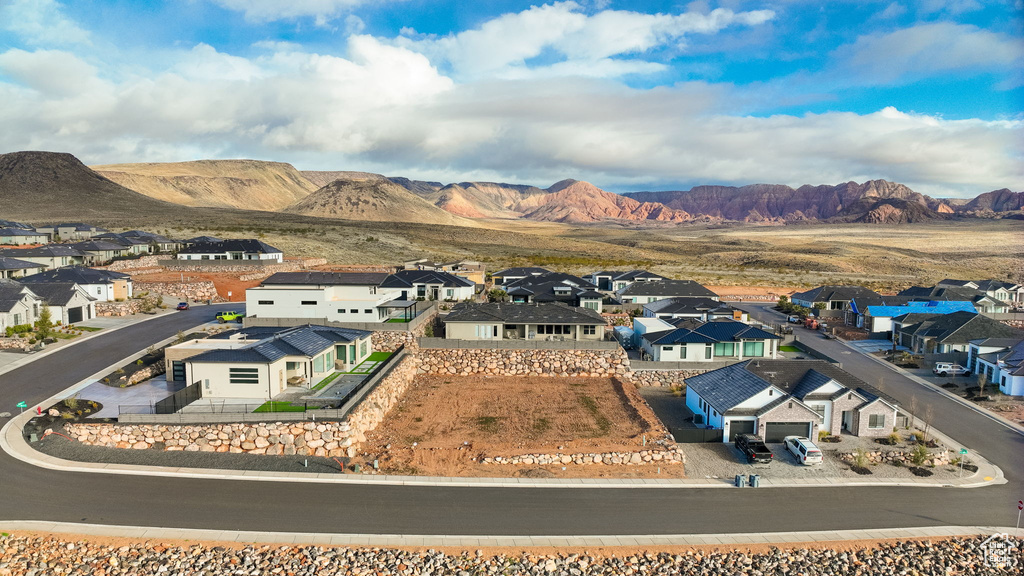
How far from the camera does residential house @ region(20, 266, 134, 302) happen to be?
54.6 meters

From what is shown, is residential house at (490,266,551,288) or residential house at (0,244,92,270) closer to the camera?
residential house at (0,244,92,270)

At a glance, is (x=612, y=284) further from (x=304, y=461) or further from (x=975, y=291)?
(x=304, y=461)

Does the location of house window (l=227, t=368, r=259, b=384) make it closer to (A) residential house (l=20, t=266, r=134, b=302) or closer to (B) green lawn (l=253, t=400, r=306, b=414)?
(B) green lawn (l=253, t=400, r=306, b=414)

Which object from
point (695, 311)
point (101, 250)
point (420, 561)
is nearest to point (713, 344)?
point (695, 311)

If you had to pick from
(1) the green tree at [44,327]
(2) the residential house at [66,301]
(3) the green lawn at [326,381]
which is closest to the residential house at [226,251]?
(2) the residential house at [66,301]

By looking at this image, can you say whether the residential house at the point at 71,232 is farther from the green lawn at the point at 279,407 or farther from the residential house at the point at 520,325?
the green lawn at the point at 279,407

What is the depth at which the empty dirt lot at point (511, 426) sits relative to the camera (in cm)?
2514

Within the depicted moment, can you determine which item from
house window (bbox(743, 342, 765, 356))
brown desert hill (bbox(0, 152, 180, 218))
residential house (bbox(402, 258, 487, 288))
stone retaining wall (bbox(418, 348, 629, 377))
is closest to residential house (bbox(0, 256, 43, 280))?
residential house (bbox(402, 258, 487, 288))

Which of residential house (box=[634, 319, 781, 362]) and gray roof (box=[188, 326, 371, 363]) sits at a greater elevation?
gray roof (box=[188, 326, 371, 363])

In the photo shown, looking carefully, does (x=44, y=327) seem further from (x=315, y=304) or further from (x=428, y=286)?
(x=428, y=286)

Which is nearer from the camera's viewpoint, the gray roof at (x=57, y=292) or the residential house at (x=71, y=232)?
the gray roof at (x=57, y=292)

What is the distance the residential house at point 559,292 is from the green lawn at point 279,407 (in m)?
32.5

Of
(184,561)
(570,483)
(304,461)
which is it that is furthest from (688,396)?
(184,561)

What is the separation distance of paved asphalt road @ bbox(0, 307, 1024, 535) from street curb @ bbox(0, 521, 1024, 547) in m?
0.35
